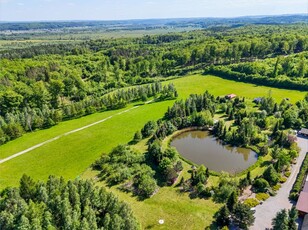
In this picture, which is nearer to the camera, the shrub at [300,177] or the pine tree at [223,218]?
the pine tree at [223,218]

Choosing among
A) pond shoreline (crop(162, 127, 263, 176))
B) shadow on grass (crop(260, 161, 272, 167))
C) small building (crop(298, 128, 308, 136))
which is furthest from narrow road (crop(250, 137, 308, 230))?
small building (crop(298, 128, 308, 136))

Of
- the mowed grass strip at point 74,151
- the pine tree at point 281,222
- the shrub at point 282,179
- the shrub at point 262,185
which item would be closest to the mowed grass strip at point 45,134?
the mowed grass strip at point 74,151

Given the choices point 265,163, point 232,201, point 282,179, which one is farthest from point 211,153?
point 232,201

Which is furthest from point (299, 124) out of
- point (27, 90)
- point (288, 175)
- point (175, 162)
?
point (27, 90)

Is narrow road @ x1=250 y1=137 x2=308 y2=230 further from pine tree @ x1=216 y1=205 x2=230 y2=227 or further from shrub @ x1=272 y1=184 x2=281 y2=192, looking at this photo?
pine tree @ x1=216 y1=205 x2=230 y2=227

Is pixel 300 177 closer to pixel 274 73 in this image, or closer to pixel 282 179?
pixel 282 179

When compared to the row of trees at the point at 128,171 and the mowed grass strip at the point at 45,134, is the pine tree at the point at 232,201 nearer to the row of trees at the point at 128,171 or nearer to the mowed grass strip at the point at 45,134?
the row of trees at the point at 128,171

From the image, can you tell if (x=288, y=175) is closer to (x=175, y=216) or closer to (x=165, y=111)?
(x=175, y=216)
